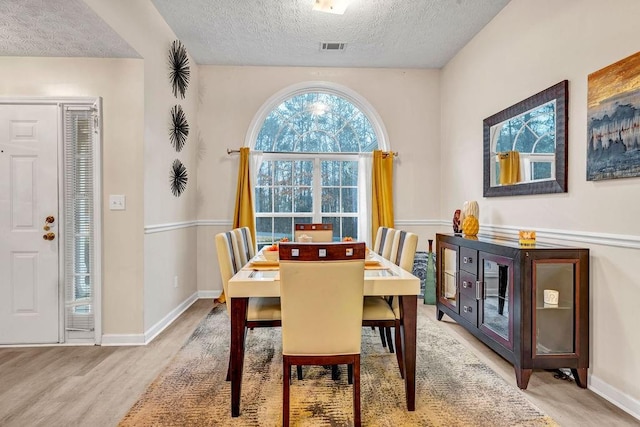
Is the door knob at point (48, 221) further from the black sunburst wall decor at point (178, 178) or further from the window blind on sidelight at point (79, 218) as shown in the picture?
the black sunburst wall decor at point (178, 178)

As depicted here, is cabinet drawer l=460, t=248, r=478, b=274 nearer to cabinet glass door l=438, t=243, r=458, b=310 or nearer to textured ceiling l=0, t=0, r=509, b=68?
cabinet glass door l=438, t=243, r=458, b=310

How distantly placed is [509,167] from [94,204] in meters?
3.50

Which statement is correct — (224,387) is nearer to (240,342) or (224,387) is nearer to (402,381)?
(240,342)

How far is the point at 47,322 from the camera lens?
2.98 metres

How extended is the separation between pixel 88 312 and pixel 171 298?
2.52 ft

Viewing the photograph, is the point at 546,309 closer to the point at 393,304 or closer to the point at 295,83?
the point at 393,304

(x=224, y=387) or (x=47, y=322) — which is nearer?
(x=224, y=387)

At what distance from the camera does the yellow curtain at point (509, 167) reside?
301 cm

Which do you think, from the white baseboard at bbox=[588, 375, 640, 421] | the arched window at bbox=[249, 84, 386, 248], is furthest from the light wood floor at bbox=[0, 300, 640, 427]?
the arched window at bbox=[249, 84, 386, 248]

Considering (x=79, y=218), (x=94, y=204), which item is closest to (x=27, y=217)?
(x=79, y=218)

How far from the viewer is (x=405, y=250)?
2.54m

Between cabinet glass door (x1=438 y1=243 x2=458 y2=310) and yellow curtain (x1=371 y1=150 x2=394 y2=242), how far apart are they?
1141 millimetres

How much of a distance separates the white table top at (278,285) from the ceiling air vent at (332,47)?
283 cm

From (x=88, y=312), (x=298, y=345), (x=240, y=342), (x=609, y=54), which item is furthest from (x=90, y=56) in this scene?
(x=609, y=54)
